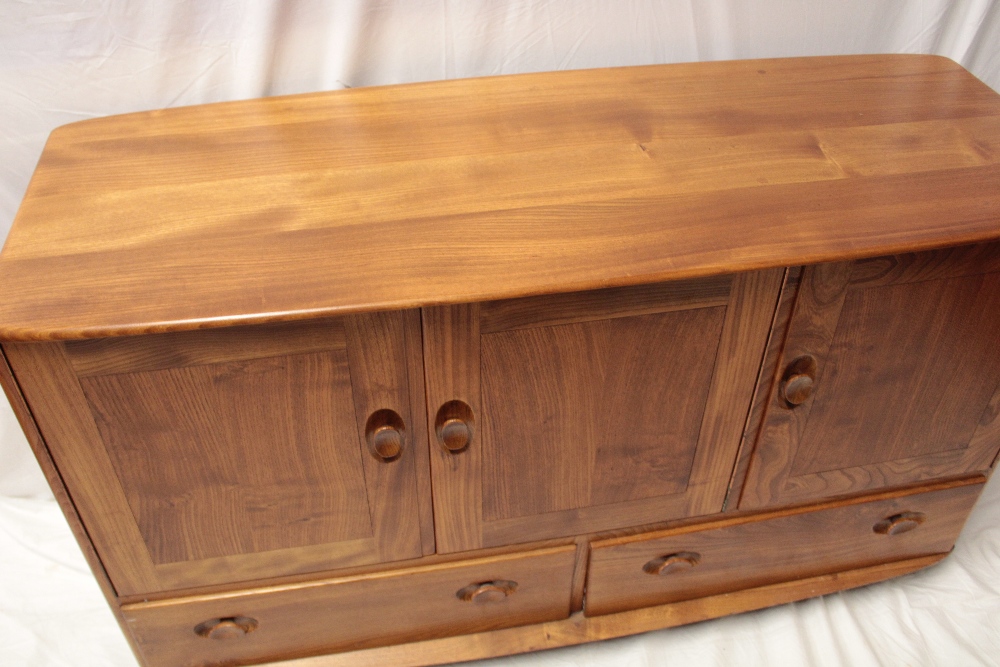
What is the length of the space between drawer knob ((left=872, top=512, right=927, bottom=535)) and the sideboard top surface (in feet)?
1.57

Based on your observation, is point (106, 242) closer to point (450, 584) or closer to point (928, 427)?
point (450, 584)

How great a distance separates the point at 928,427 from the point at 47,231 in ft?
3.39

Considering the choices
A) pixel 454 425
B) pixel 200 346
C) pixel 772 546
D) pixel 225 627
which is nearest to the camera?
pixel 200 346

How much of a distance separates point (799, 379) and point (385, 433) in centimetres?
46

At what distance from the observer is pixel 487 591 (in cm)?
111

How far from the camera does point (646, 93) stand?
111 cm

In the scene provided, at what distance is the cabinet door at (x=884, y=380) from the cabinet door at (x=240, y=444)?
1.38ft

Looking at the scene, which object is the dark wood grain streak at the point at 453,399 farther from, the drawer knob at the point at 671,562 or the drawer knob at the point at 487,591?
the drawer knob at the point at 671,562

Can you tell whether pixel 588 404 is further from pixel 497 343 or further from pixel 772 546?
pixel 772 546

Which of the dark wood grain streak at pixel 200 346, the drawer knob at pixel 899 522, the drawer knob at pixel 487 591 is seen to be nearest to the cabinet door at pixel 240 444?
the dark wood grain streak at pixel 200 346

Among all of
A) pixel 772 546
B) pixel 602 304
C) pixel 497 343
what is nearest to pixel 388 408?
pixel 497 343

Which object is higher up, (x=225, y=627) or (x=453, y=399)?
(x=453, y=399)

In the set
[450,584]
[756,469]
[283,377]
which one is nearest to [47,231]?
[283,377]

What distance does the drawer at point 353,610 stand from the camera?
3.45ft
